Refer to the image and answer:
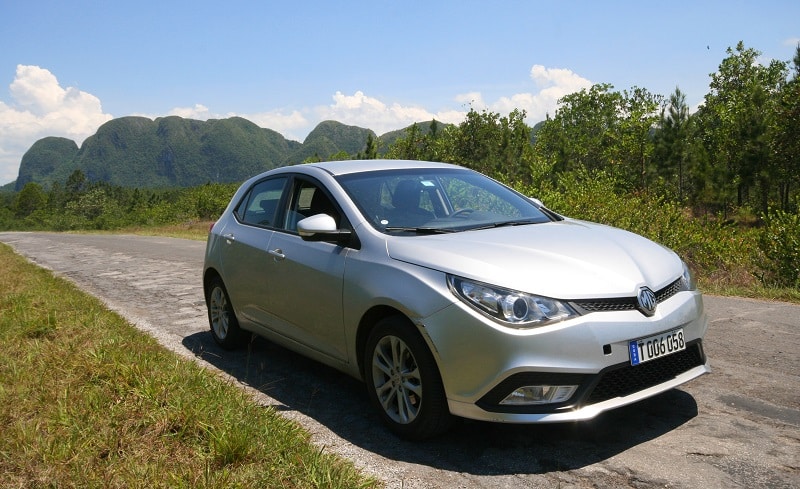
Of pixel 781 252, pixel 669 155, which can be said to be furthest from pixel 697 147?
pixel 781 252

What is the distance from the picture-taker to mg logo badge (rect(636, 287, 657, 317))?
3.27 m

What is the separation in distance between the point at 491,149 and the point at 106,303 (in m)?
41.9

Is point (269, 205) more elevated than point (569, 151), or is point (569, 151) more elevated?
point (569, 151)

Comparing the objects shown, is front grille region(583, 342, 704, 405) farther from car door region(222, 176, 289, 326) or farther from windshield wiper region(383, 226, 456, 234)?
car door region(222, 176, 289, 326)

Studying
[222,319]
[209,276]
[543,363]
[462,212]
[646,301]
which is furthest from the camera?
[209,276]

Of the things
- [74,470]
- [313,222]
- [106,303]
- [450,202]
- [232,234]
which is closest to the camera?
[74,470]

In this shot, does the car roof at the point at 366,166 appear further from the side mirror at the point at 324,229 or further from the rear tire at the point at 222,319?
the rear tire at the point at 222,319

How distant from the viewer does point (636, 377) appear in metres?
3.26

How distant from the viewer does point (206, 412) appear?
11.9 feet

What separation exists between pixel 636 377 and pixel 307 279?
2143 mm

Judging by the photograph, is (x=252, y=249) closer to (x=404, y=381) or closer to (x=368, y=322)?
(x=368, y=322)

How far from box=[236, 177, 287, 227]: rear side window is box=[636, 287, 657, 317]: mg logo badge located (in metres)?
2.83

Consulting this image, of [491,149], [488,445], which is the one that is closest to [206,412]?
[488,445]

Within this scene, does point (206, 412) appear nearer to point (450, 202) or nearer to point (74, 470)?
A: point (74, 470)
